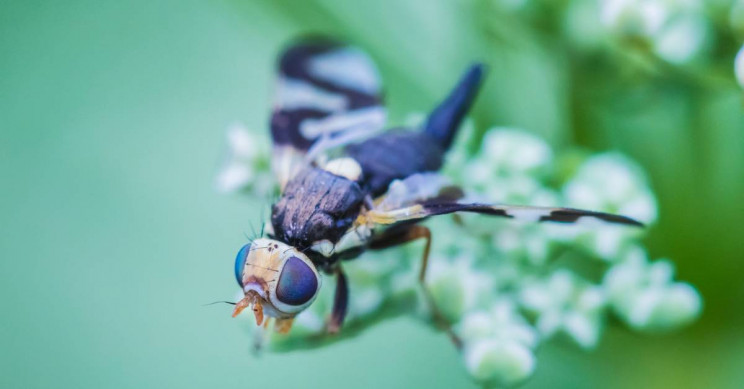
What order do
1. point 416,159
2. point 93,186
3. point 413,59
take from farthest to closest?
point 93,186
point 413,59
point 416,159

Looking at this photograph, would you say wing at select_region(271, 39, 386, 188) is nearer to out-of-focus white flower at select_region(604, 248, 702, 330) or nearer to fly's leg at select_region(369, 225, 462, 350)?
fly's leg at select_region(369, 225, 462, 350)

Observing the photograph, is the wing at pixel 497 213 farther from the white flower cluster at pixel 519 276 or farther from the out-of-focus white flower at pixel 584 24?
the out-of-focus white flower at pixel 584 24

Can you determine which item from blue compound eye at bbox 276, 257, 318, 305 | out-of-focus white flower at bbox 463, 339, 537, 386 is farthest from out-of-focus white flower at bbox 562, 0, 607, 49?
blue compound eye at bbox 276, 257, 318, 305

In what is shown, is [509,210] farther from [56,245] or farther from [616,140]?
[56,245]

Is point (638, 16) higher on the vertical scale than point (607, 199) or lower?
higher

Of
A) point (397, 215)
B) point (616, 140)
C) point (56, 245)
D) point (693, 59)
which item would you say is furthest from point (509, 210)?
point (56, 245)

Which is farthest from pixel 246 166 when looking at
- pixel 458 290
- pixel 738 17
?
pixel 738 17

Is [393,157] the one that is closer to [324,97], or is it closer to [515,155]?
[515,155]
